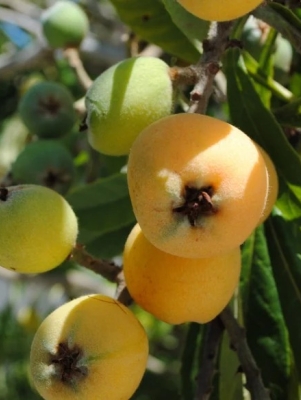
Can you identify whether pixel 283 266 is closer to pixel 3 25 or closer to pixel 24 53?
pixel 24 53

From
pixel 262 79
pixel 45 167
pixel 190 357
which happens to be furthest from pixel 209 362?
pixel 45 167

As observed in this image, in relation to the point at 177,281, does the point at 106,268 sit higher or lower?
lower

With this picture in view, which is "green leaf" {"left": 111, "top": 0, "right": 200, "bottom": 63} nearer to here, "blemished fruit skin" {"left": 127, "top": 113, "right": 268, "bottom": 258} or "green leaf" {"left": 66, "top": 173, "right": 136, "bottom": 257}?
"green leaf" {"left": 66, "top": 173, "right": 136, "bottom": 257}

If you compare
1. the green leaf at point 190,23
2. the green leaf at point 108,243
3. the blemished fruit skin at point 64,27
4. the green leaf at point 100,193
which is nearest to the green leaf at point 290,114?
the green leaf at point 190,23

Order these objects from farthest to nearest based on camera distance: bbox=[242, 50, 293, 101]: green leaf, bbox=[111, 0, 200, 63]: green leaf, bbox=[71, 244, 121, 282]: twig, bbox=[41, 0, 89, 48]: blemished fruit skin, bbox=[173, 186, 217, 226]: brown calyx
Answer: bbox=[41, 0, 89, 48]: blemished fruit skin < bbox=[111, 0, 200, 63]: green leaf < bbox=[242, 50, 293, 101]: green leaf < bbox=[71, 244, 121, 282]: twig < bbox=[173, 186, 217, 226]: brown calyx

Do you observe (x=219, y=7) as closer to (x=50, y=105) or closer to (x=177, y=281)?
(x=177, y=281)

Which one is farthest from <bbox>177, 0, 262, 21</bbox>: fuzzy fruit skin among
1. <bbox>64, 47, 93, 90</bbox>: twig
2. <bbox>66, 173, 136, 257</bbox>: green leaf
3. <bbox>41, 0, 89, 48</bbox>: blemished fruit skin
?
<bbox>41, 0, 89, 48</bbox>: blemished fruit skin
